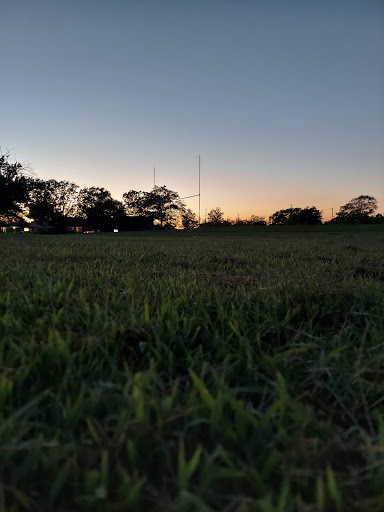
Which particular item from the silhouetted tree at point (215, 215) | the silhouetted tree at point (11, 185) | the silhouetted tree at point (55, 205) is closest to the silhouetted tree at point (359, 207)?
the silhouetted tree at point (215, 215)

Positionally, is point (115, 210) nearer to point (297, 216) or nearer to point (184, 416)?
point (297, 216)

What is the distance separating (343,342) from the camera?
49.9 inches

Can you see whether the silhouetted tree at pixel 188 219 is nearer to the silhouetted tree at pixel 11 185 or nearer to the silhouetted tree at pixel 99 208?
the silhouetted tree at pixel 99 208

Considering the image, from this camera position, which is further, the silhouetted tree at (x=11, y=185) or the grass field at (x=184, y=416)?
the silhouetted tree at (x=11, y=185)

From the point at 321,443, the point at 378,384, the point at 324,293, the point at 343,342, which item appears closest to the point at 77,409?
the point at 321,443

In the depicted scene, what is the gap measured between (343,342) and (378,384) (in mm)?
371

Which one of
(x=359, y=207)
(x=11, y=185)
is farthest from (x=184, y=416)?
(x=359, y=207)

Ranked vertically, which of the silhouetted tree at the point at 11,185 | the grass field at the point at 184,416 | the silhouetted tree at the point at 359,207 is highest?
the silhouetted tree at the point at 359,207

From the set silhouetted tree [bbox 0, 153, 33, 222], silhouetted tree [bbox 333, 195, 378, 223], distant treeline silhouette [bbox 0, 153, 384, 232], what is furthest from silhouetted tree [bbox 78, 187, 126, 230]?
silhouetted tree [bbox 333, 195, 378, 223]

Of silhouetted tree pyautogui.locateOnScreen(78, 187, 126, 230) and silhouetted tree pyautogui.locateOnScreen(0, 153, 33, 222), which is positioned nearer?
silhouetted tree pyautogui.locateOnScreen(0, 153, 33, 222)

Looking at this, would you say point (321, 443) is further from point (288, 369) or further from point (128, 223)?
point (128, 223)

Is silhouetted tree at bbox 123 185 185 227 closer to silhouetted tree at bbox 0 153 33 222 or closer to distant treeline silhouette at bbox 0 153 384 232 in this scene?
distant treeline silhouette at bbox 0 153 384 232

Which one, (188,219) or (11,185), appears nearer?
(11,185)

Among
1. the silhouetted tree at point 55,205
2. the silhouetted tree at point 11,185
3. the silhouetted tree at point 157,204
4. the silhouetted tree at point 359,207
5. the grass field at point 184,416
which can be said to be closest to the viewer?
the grass field at point 184,416
